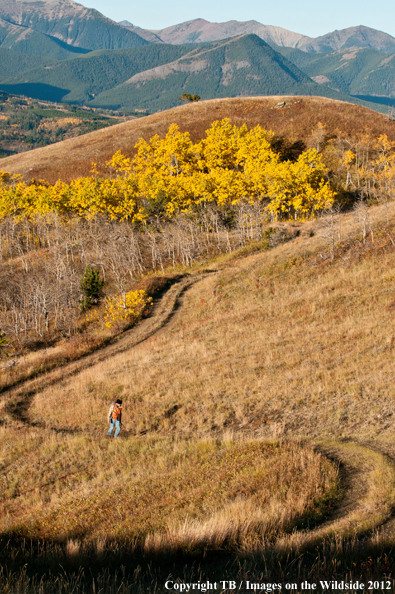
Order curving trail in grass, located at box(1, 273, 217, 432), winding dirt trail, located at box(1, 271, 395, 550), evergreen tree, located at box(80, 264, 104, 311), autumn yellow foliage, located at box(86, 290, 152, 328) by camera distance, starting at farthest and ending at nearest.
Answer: evergreen tree, located at box(80, 264, 104, 311), autumn yellow foliage, located at box(86, 290, 152, 328), curving trail in grass, located at box(1, 273, 217, 432), winding dirt trail, located at box(1, 271, 395, 550)

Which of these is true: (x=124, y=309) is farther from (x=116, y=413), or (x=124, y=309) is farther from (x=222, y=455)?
(x=222, y=455)

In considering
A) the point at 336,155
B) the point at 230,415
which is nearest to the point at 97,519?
the point at 230,415

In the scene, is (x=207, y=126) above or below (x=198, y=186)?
above

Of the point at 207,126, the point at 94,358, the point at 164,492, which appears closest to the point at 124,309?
the point at 94,358

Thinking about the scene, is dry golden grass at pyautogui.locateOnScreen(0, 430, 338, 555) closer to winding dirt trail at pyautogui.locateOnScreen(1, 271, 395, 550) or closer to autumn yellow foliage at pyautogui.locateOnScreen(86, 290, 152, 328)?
winding dirt trail at pyautogui.locateOnScreen(1, 271, 395, 550)

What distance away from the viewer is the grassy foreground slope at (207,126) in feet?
242

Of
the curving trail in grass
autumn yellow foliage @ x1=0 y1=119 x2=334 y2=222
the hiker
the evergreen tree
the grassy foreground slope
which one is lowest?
the curving trail in grass

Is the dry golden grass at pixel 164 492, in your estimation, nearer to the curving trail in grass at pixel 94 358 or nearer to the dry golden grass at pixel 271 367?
the dry golden grass at pixel 271 367

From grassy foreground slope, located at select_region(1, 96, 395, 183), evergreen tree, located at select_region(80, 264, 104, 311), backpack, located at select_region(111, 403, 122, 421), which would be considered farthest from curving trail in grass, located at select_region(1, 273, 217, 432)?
grassy foreground slope, located at select_region(1, 96, 395, 183)

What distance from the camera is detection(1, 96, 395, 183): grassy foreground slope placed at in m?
73.8

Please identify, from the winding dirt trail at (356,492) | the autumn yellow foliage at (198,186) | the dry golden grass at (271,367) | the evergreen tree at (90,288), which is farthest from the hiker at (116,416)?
the autumn yellow foliage at (198,186)

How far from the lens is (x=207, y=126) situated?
82.7 meters

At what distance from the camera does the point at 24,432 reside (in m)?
14.5

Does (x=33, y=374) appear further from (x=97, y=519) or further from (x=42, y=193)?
(x=42, y=193)
